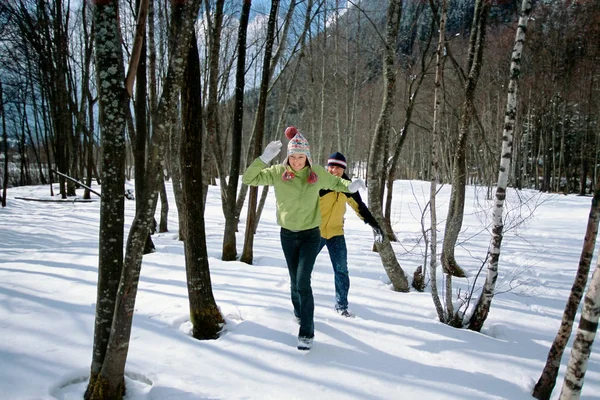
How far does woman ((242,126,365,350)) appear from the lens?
2840 millimetres

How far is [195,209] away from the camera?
303 centimetres

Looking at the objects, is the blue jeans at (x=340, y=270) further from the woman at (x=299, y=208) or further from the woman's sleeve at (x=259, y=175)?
the woman's sleeve at (x=259, y=175)

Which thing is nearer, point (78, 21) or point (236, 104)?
point (236, 104)

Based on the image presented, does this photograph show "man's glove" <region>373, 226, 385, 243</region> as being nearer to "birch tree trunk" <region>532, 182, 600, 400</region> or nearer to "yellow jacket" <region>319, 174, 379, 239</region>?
"yellow jacket" <region>319, 174, 379, 239</region>

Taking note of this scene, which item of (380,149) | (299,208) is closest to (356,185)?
(299,208)

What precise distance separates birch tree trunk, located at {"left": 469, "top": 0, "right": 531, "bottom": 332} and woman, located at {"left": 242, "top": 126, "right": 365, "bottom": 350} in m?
2.01

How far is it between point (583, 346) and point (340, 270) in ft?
6.82

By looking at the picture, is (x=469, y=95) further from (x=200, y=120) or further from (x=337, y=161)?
(x=200, y=120)

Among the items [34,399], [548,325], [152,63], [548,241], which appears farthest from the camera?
[548,241]

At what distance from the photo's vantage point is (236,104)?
17.5 feet

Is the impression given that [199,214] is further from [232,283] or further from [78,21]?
[78,21]

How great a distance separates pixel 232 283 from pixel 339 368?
2.12 metres

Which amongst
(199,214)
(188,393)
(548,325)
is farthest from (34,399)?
(548,325)

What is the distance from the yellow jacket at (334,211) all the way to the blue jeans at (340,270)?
0.08 m
